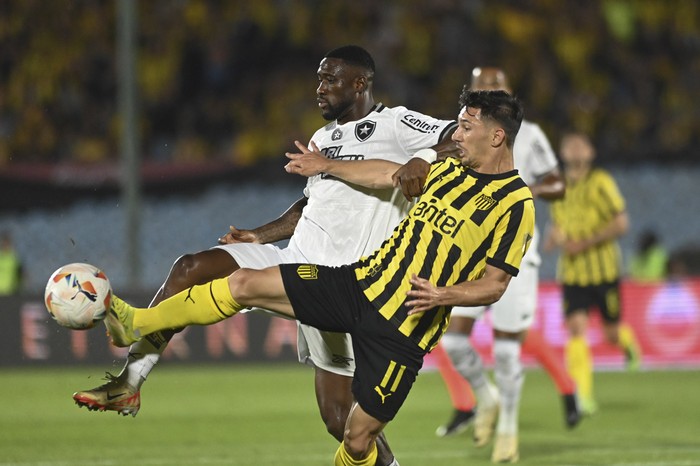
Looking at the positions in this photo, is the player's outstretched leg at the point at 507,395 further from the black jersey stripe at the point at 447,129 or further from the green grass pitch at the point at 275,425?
the black jersey stripe at the point at 447,129

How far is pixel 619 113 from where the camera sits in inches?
726

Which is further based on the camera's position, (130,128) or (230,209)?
(230,209)

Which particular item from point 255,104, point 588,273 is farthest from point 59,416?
point 255,104

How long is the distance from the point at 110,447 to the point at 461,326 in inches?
101

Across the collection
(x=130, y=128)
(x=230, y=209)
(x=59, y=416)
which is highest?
(x=130, y=128)

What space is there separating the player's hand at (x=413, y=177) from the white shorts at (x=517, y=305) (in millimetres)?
2610

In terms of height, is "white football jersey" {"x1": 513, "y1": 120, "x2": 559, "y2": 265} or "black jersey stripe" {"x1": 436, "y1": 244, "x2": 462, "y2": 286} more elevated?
"white football jersey" {"x1": 513, "y1": 120, "x2": 559, "y2": 265}

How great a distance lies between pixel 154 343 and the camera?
5824 millimetres

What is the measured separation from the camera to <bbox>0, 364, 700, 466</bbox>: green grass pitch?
8.02m

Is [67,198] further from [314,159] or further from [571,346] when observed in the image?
[314,159]

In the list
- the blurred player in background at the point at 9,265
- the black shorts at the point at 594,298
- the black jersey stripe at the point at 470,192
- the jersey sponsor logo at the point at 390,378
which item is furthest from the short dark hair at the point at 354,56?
the blurred player in background at the point at 9,265

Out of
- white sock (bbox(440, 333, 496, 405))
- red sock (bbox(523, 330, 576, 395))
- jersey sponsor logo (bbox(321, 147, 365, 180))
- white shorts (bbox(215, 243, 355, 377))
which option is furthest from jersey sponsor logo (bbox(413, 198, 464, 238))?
red sock (bbox(523, 330, 576, 395))

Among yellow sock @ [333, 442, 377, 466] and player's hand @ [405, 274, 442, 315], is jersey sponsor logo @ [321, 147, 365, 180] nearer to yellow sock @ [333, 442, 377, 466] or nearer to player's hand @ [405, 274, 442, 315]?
player's hand @ [405, 274, 442, 315]

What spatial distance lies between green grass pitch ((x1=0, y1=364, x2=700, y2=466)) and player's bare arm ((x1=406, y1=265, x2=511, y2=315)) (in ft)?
8.61
